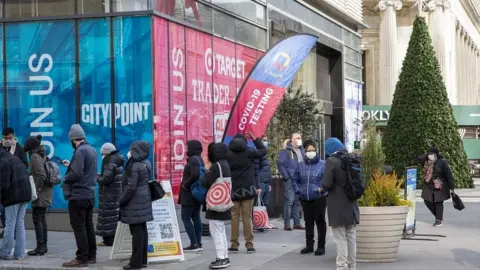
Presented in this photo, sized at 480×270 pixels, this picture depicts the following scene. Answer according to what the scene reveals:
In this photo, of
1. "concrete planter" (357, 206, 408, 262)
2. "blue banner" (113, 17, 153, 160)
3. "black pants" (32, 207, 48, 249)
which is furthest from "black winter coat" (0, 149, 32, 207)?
"concrete planter" (357, 206, 408, 262)

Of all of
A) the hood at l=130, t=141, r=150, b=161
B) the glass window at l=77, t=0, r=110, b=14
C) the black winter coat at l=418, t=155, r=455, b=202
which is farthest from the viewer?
the black winter coat at l=418, t=155, r=455, b=202

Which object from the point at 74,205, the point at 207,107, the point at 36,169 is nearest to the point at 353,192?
the point at 74,205

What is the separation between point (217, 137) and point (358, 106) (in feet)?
58.1

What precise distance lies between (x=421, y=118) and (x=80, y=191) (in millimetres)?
23847

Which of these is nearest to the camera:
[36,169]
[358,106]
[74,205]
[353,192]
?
[353,192]

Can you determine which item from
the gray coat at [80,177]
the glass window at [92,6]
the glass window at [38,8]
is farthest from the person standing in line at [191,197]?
the glass window at [38,8]

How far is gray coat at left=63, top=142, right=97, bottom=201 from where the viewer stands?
1265 cm

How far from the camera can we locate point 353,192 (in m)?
11.6

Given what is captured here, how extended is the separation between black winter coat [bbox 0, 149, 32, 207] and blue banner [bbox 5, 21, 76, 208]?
469 cm

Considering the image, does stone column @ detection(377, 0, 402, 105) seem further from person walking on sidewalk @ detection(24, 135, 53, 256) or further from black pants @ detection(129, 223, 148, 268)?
black pants @ detection(129, 223, 148, 268)

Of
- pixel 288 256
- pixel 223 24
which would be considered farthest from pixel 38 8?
pixel 288 256

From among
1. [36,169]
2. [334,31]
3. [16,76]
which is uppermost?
[334,31]

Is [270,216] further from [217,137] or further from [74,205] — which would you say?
[74,205]

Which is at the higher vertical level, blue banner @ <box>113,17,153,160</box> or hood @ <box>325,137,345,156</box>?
blue banner @ <box>113,17,153,160</box>
